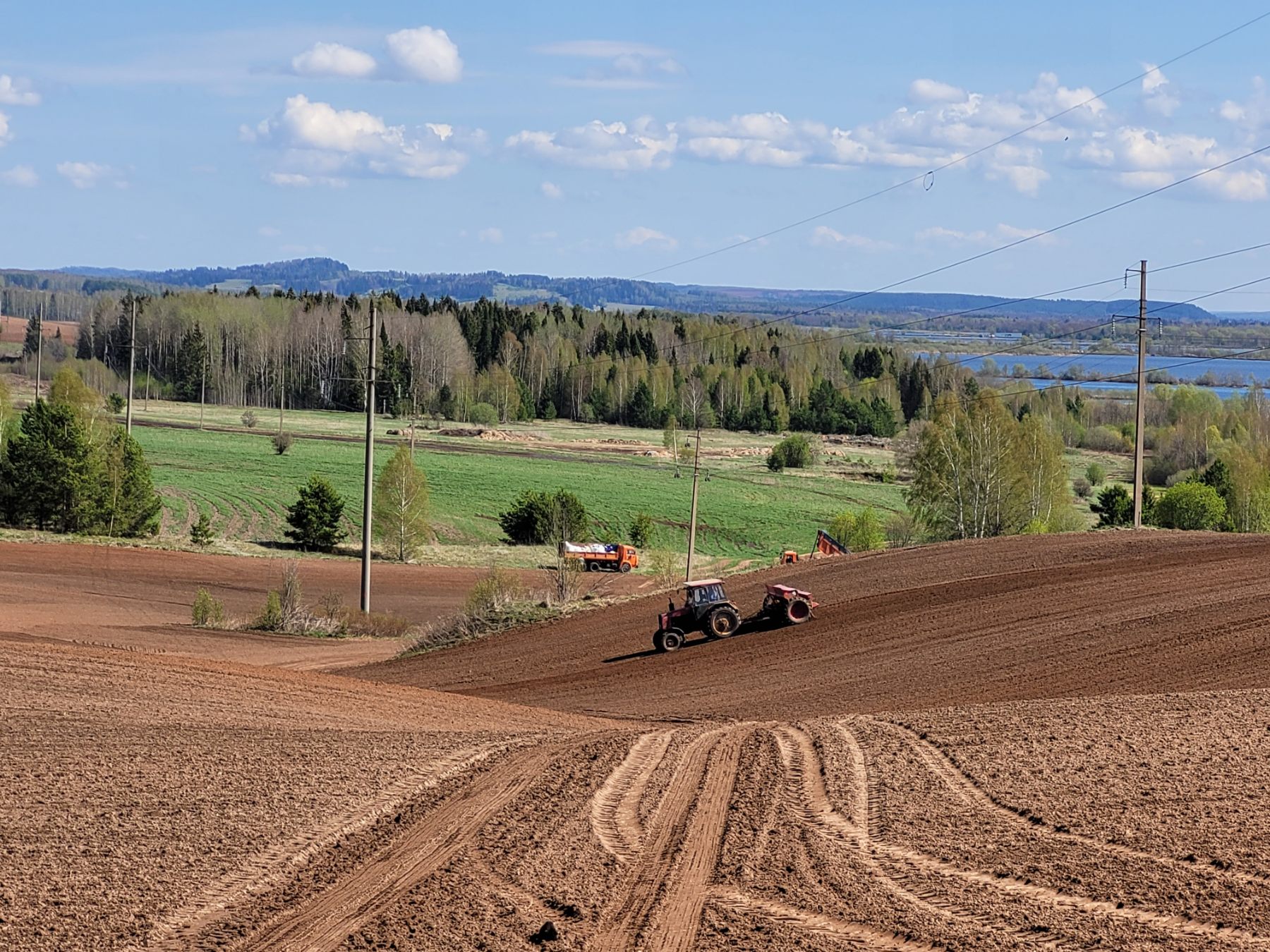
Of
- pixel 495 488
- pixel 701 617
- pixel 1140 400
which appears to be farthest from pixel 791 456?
pixel 701 617

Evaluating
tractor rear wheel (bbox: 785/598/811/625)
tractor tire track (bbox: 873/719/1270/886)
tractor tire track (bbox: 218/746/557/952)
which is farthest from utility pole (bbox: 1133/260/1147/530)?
tractor tire track (bbox: 218/746/557/952)

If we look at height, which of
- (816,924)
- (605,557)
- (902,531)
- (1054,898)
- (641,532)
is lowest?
(605,557)

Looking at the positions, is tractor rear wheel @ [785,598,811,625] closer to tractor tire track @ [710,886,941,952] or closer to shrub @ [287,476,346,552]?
tractor tire track @ [710,886,941,952]

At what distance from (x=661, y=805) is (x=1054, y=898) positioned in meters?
4.54

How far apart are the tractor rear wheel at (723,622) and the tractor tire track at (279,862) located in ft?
48.8

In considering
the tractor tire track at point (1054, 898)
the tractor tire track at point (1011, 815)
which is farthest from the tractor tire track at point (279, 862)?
the tractor tire track at point (1011, 815)

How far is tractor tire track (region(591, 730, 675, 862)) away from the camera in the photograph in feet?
42.1

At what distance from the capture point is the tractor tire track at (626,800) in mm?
12828

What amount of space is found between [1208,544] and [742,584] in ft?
39.5

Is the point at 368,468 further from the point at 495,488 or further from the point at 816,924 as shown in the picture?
the point at 495,488

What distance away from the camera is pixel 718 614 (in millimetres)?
30672

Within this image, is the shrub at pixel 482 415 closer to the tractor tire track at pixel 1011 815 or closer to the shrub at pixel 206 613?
the shrub at pixel 206 613

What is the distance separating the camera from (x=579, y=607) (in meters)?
35.7

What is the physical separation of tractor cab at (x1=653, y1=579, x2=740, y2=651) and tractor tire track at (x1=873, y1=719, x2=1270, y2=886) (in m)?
12.6
